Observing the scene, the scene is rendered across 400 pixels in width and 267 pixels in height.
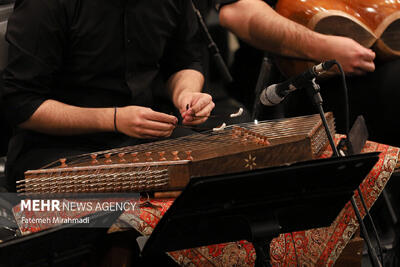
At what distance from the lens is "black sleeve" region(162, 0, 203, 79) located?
2.61 m

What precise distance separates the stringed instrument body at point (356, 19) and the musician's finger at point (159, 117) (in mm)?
1031

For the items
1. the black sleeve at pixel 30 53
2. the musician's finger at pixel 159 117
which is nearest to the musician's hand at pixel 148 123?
the musician's finger at pixel 159 117

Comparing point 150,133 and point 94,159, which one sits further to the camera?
point 150,133

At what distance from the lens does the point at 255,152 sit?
1798mm

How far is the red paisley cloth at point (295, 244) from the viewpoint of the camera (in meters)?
1.78

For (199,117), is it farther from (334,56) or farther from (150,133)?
(334,56)

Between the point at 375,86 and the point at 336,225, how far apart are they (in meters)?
1.02

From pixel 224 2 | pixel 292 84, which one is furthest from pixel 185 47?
pixel 292 84

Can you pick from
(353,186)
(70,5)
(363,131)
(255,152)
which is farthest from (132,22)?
(353,186)

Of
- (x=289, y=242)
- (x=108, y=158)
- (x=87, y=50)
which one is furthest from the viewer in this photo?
(x=87, y=50)

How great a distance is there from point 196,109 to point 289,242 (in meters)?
0.62

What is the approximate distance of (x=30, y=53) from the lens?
85.0 inches

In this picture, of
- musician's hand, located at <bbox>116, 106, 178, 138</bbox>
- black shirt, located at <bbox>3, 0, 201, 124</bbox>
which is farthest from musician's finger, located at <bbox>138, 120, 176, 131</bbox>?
black shirt, located at <bbox>3, 0, 201, 124</bbox>

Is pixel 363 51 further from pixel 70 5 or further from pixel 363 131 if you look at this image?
pixel 70 5
